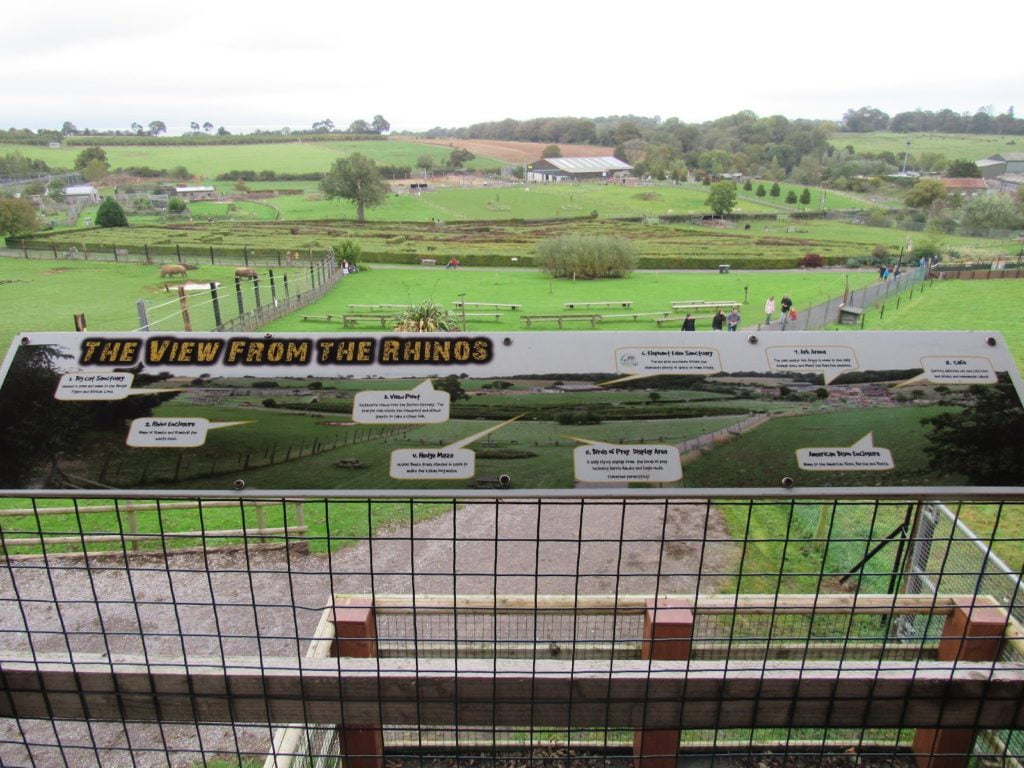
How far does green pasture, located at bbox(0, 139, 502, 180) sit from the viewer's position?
97.3 meters

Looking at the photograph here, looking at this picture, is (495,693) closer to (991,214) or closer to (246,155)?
(991,214)

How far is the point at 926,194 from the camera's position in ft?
207

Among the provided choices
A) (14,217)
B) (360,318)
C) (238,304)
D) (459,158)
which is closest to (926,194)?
(360,318)

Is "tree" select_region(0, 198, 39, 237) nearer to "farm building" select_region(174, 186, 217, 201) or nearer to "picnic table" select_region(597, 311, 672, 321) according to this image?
"farm building" select_region(174, 186, 217, 201)

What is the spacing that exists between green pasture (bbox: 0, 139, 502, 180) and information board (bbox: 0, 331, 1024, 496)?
99.6m

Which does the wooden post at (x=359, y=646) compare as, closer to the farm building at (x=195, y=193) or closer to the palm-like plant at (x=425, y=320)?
the palm-like plant at (x=425, y=320)

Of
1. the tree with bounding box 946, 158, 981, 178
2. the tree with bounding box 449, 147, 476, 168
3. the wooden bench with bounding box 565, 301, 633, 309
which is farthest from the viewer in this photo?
the tree with bounding box 449, 147, 476, 168

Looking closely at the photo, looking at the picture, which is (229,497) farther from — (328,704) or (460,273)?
(460,273)

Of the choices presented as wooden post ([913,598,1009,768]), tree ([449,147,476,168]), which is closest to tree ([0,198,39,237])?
wooden post ([913,598,1009,768])

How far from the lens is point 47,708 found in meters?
1.95

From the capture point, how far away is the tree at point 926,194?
206 feet

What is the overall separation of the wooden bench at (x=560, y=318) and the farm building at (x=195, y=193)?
228 ft

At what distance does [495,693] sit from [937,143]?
15151 centimetres

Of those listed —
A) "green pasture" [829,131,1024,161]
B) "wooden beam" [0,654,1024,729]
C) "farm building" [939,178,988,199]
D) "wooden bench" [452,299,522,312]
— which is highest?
"green pasture" [829,131,1024,161]
